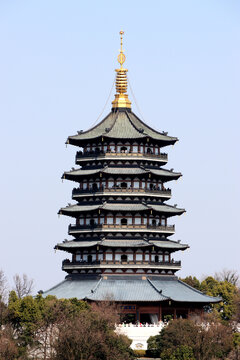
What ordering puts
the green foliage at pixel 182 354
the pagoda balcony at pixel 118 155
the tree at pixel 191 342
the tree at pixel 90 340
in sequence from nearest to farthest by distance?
the tree at pixel 90 340 < the green foliage at pixel 182 354 < the tree at pixel 191 342 < the pagoda balcony at pixel 118 155

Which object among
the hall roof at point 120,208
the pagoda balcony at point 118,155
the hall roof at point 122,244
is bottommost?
the hall roof at point 122,244

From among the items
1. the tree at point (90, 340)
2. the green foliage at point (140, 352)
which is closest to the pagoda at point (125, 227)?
the green foliage at point (140, 352)

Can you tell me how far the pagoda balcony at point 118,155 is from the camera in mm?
115125

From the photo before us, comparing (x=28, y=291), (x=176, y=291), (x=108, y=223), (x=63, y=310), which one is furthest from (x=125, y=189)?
(x=28, y=291)

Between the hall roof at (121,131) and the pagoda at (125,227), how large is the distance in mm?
110

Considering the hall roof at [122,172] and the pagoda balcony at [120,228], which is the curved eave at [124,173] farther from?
the pagoda balcony at [120,228]

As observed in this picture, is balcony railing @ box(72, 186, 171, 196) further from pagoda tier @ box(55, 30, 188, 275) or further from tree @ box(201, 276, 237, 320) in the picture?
tree @ box(201, 276, 237, 320)

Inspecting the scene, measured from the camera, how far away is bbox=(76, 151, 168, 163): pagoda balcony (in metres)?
115

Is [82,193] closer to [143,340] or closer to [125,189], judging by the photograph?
[125,189]

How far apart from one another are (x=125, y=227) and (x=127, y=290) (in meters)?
7.25

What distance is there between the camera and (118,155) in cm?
11519

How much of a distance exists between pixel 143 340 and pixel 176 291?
9.25 metres

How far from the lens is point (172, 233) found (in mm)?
115312

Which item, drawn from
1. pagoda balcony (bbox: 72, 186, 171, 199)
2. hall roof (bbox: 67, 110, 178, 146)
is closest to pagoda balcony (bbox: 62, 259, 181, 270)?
pagoda balcony (bbox: 72, 186, 171, 199)
